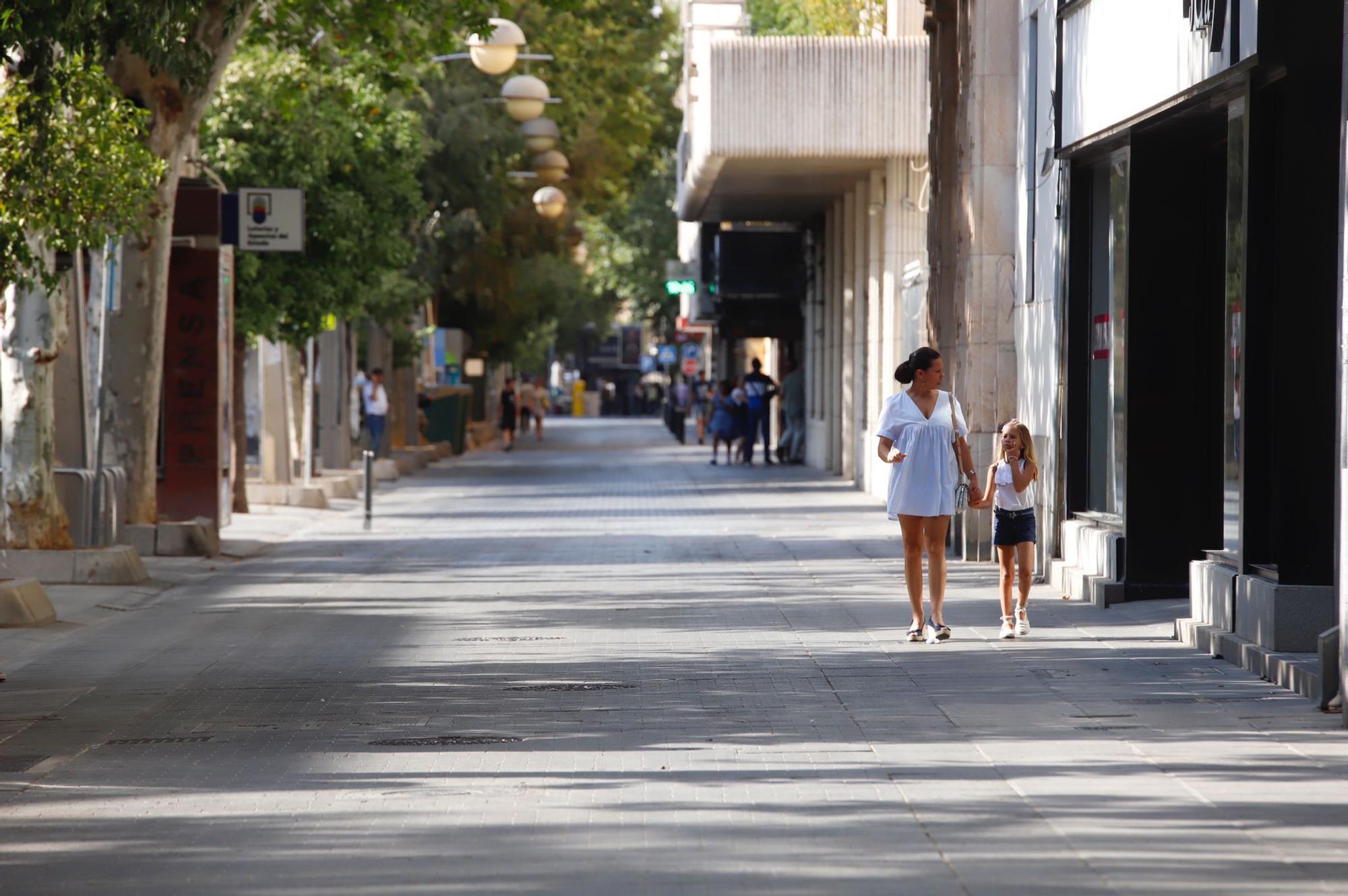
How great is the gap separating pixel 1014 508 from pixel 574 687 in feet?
11.1

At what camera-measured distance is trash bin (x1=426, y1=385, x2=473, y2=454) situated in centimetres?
4749

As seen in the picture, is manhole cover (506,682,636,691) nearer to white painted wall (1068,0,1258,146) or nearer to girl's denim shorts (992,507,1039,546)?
girl's denim shorts (992,507,1039,546)

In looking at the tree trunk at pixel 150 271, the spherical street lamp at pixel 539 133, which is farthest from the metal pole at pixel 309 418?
the tree trunk at pixel 150 271

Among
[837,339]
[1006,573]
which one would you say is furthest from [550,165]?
[1006,573]

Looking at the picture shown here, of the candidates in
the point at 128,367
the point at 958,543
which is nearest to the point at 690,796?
the point at 958,543

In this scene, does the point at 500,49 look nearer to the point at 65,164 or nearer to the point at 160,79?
the point at 160,79

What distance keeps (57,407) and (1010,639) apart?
10.2 m

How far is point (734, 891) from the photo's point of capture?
6059 mm

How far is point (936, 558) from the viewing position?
1266 cm

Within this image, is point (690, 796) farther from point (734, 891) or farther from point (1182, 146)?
point (1182, 146)

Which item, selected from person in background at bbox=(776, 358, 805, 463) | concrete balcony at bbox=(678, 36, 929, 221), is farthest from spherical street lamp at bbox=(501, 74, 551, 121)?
person in background at bbox=(776, 358, 805, 463)

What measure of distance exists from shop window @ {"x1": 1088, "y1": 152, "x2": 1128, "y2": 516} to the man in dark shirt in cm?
2231

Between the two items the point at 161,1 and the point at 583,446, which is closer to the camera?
the point at 161,1

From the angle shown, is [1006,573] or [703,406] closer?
[1006,573]
